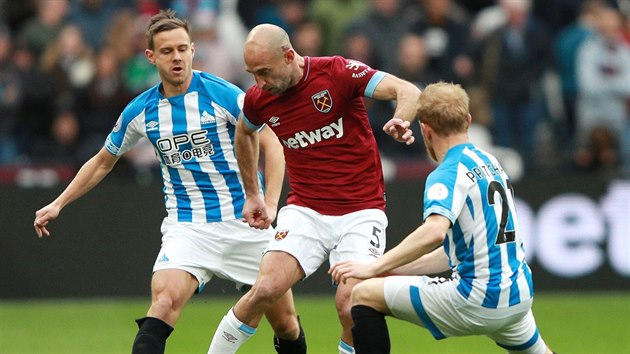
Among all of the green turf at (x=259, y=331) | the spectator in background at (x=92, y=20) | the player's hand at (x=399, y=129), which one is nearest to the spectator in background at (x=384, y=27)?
the spectator in background at (x=92, y=20)

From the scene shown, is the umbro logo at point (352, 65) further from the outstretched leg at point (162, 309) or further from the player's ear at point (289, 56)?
the outstretched leg at point (162, 309)

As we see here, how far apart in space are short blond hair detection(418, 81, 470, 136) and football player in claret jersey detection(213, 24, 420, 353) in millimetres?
945

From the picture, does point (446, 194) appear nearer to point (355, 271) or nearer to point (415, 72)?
point (355, 271)

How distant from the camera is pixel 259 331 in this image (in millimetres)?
11617

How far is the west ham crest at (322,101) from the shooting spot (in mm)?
7660

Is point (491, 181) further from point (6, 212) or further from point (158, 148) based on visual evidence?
point (6, 212)

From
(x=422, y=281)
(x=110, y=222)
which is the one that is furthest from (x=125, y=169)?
(x=422, y=281)

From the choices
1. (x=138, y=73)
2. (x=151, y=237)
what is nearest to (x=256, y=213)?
(x=151, y=237)

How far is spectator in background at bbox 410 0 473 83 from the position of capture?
1493cm

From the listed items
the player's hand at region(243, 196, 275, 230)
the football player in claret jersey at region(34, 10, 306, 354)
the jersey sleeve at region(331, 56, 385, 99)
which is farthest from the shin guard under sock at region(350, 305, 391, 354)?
the jersey sleeve at region(331, 56, 385, 99)

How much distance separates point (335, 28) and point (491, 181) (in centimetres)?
941

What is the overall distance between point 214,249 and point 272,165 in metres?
0.72

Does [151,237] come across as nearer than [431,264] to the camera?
No

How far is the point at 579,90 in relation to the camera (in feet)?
49.5
